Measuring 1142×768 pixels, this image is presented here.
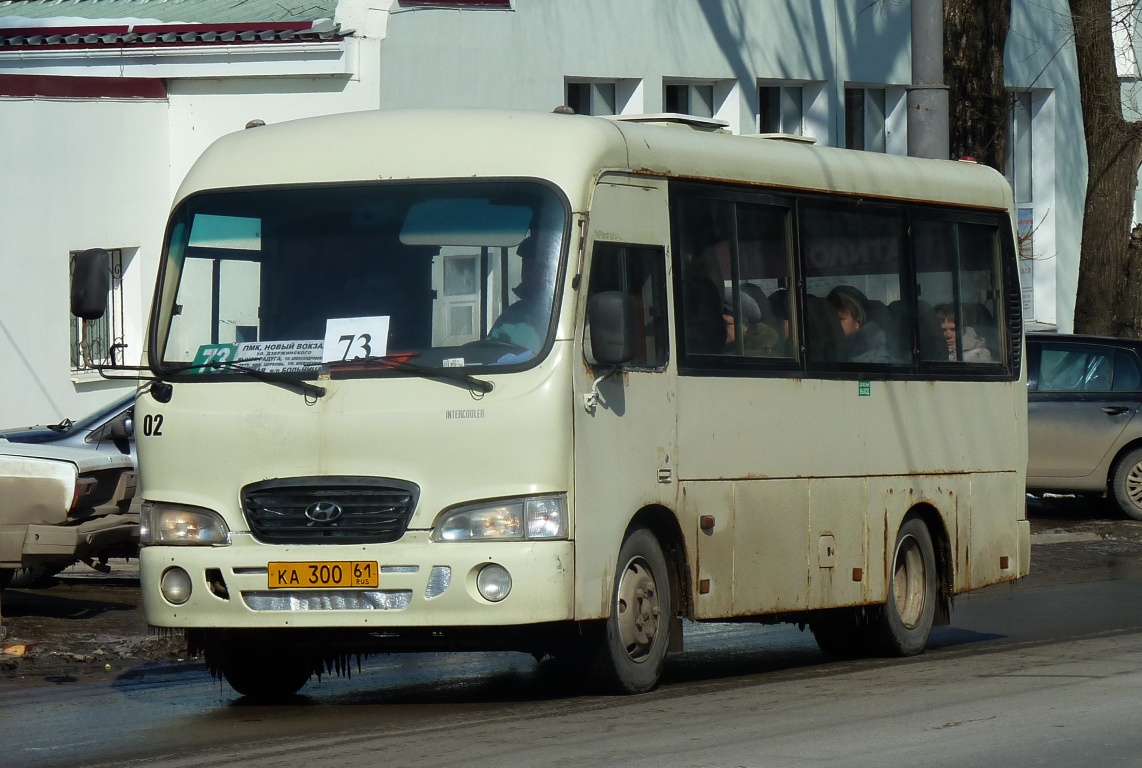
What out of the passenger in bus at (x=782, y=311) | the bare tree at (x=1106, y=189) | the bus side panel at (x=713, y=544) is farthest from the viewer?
the bare tree at (x=1106, y=189)

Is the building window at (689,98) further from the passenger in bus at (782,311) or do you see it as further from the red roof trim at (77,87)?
the passenger in bus at (782,311)

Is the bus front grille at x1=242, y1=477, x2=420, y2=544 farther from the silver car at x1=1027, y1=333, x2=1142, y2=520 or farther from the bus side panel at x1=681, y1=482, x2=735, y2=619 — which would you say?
the silver car at x1=1027, y1=333, x2=1142, y2=520

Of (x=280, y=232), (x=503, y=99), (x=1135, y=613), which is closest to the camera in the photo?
(x=280, y=232)

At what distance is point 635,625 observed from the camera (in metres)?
9.62

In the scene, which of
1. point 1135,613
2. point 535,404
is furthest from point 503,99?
point 535,404

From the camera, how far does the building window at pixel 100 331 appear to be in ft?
70.9

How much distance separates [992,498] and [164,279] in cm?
556

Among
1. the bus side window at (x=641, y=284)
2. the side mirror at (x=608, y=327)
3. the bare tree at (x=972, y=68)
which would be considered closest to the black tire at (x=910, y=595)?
the bus side window at (x=641, y=284)

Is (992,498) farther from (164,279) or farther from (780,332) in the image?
(164,279)

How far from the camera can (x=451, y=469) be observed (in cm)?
900

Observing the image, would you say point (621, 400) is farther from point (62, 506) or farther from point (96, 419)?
point (96, 419)

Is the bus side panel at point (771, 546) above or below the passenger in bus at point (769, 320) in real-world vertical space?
below

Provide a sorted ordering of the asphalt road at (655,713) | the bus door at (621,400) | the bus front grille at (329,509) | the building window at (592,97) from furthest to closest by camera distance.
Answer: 1. the building window at (592,97)
2. the bus door at (621,400)
3. the bus front grille at (329,509)
4. the asphalt road at (655,713)

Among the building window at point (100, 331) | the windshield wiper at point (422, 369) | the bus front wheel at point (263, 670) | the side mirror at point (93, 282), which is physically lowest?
the bus front wheel at point (263, 670)
